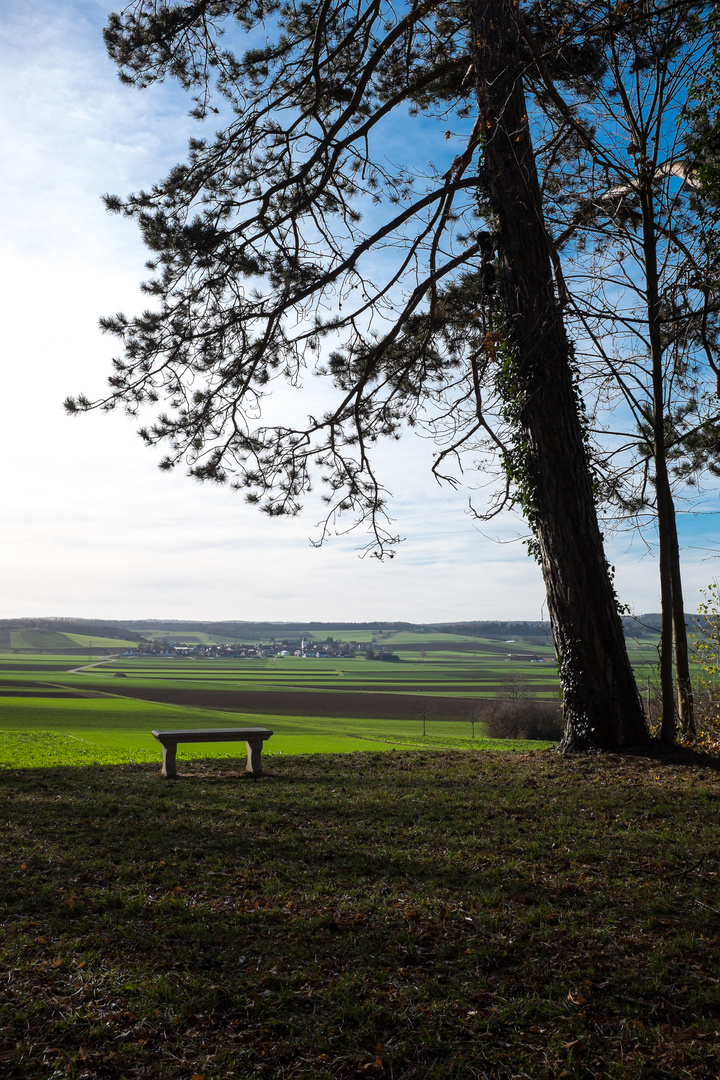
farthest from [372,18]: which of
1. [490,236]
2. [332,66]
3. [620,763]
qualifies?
[620,763]

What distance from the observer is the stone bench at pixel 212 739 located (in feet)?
23.9

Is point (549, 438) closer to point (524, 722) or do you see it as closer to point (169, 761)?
point (169, 761)

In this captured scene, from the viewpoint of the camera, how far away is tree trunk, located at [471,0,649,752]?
24.2ft

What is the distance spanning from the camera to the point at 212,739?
7.56m

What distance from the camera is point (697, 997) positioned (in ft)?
9.02

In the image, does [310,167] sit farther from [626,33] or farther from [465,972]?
[465,972]

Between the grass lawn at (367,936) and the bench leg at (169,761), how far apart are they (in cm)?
118

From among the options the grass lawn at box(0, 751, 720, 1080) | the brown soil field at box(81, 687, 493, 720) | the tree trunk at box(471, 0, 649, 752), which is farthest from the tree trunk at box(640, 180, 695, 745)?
the brown soil field at box(81, 687, 493, 720)

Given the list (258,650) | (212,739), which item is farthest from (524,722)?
(258,650)

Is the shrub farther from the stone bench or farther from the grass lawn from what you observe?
the grass lawn

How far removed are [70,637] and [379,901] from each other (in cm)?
15167

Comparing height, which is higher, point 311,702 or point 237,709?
point 237,709

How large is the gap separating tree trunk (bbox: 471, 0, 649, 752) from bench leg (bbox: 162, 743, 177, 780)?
14.5 ft

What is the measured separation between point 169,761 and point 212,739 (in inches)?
19.8
